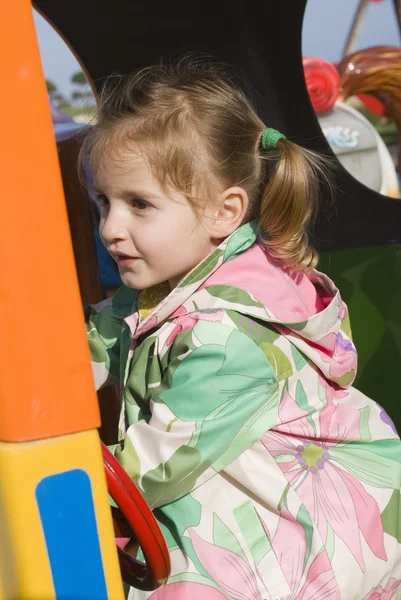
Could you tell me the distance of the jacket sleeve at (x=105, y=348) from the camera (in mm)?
1778

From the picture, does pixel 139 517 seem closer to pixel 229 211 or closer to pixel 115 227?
pixel 115 227

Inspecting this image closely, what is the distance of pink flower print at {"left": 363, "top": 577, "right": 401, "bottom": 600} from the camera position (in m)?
1.49

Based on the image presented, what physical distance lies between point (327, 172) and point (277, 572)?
114 cm

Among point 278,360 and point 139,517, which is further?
point 278,360

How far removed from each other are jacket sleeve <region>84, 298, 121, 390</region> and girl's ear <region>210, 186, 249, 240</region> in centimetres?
35

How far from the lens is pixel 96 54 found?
2.11 m

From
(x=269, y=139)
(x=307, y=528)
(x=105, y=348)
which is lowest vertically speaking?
(x=307, y=528)

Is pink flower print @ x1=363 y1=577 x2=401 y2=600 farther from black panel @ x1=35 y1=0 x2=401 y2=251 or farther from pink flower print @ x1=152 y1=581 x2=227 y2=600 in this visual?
black panel @ x1=35 y1=0 x2=401 y2=251

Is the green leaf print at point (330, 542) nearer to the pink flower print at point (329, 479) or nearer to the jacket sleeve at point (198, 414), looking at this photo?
the pink flower print at point (329, 479)

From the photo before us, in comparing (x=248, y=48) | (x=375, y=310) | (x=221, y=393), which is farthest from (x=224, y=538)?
(x=248, y=48)

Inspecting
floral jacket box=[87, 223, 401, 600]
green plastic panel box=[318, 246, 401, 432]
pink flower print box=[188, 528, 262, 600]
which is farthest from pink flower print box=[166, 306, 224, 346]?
green plastic panel box=[318, 246, 401, 432]

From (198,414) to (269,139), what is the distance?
25.2 inches

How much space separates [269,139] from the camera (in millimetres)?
1640

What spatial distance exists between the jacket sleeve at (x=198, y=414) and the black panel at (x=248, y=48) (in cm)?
90
